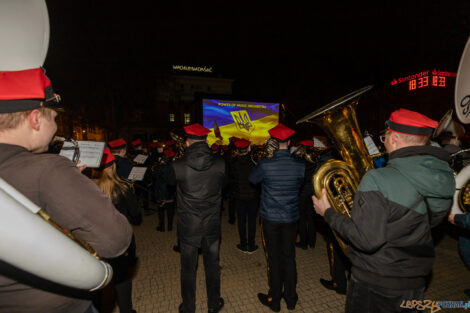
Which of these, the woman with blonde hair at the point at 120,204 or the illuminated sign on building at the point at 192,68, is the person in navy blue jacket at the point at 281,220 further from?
the illuminated sign on building at the point at 192,68

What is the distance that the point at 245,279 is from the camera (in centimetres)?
390

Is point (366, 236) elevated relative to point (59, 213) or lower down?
lower down

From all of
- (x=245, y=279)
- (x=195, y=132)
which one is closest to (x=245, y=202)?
(x=245, y=279)

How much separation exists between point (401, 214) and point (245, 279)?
3.09 metres

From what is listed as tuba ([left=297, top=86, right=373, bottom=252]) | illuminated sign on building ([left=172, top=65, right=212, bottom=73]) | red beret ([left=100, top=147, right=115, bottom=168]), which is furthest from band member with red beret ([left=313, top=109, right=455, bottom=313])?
illuminated sign on building ([left=172, top=65, right=212, bottom=73])

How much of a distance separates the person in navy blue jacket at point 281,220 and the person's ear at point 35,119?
247 cm

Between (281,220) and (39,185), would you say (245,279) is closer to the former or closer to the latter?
(281,220)

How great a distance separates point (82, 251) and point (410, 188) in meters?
1.99

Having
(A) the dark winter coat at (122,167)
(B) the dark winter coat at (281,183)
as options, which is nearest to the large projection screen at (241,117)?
(A) the dark winter coat at (122,167)

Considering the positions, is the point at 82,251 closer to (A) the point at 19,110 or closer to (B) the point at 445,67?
(A) the point at 19,110

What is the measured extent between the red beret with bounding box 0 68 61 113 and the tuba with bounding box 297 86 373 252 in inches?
82.0

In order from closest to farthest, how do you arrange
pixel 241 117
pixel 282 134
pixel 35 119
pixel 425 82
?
pixel 35 119 → pixel 282 134 → pixel 241 117 → pixel 425 82

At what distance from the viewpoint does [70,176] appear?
1.05 meters

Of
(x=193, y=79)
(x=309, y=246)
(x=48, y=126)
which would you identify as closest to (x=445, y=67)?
(x=309, y=246)
